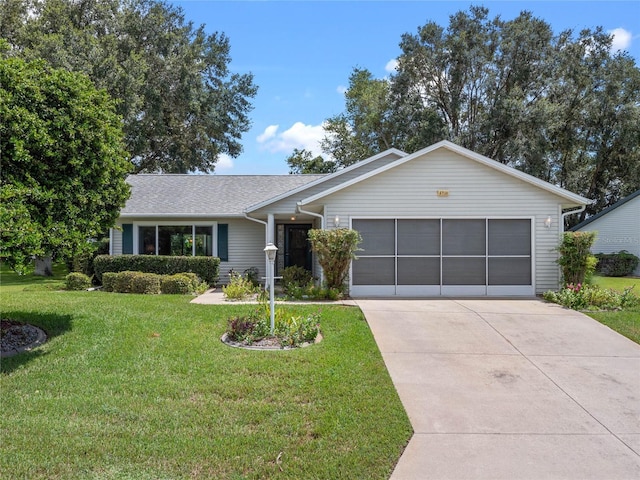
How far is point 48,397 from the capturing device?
4.68 m

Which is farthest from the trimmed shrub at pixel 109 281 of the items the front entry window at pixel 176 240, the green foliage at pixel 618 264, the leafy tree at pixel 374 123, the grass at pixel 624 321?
the green foliage at pixel 618 264

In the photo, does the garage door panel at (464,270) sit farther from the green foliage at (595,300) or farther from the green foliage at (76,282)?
the green foliage at (76,282)

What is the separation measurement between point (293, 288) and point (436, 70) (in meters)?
20.2

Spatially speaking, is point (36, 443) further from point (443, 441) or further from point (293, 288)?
point (293, 288)

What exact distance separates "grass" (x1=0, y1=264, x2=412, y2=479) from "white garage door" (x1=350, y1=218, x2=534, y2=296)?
399cm

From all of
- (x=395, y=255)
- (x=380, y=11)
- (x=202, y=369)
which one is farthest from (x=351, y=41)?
(x=202, y=369)

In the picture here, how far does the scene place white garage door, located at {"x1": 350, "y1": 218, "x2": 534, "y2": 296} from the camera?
1123cm

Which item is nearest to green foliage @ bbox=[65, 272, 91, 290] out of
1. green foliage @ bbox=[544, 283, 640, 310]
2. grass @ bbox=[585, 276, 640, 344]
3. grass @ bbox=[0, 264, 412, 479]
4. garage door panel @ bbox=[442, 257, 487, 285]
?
grass @ bbox=[0, 264, 412, 479]

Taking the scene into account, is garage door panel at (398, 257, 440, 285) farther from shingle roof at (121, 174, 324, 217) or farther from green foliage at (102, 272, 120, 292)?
green foliage at (102, 272, 120, 292)

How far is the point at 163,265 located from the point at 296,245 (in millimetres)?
4831

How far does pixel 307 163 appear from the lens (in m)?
34.4

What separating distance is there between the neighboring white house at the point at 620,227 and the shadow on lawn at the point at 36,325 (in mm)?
20358

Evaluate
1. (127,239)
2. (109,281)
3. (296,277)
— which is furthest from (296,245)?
(109,281)

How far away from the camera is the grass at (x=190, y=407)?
134 inches
